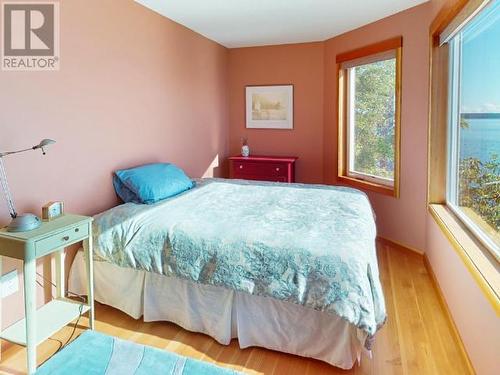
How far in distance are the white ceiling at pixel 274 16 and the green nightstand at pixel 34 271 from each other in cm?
207

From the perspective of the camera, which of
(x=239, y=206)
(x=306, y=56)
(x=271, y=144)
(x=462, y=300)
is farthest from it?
(x=271, y=144)

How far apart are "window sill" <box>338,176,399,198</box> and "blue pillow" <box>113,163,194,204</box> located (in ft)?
6.84

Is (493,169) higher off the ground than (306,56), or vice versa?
(306,56)

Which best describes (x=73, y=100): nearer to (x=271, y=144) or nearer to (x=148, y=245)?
(x=148, y=245)

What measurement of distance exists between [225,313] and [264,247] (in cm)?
48

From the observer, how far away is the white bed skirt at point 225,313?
1.95m

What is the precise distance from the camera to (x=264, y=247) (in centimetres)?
197

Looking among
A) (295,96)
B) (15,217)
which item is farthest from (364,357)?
(295,96)

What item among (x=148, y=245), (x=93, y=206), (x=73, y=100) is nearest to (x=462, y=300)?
(x=148, y=245)

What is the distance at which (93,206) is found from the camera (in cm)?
276

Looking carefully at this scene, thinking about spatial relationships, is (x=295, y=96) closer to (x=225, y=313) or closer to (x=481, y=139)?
(x=481, y=139)

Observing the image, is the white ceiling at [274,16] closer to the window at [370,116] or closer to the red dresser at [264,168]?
the window at [370,116]

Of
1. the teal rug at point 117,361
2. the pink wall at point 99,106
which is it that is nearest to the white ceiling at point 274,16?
the pink wall at point 99,106

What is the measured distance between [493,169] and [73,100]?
2.59 metres
